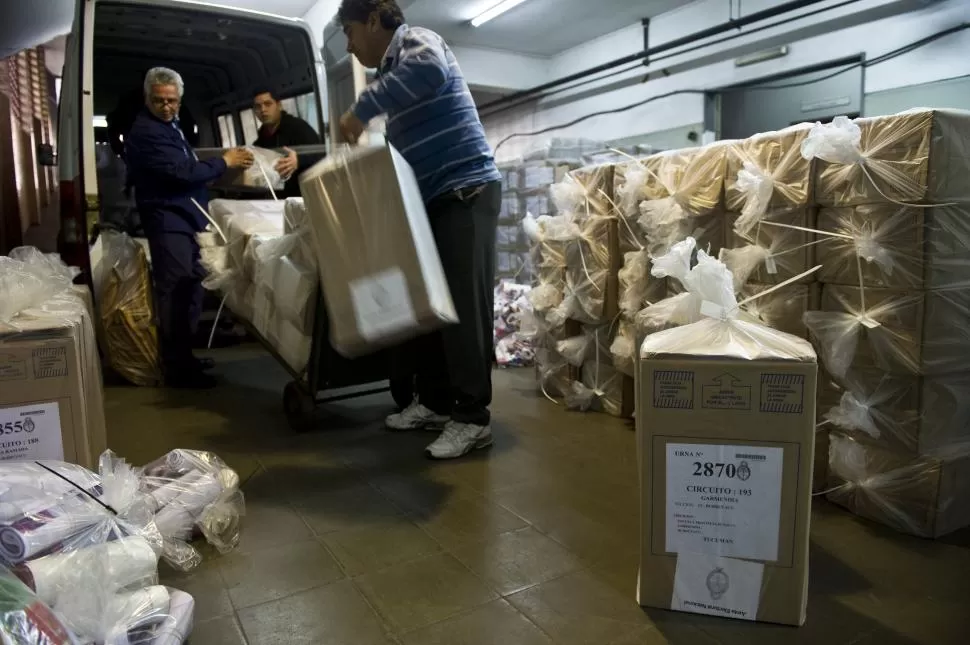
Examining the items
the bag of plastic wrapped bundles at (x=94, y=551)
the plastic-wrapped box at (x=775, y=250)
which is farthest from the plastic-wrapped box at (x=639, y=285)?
the bag of plastic wrapped bundles at (x=94, y=551)

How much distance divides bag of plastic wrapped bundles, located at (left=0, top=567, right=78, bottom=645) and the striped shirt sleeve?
1.46 m

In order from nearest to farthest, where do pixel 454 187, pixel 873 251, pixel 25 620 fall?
pixel 25 620
pixel 873 251
pixel 454 187

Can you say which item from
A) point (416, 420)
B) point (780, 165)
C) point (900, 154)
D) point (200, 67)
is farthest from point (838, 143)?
point (200, 67)

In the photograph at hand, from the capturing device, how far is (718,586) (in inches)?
49.8

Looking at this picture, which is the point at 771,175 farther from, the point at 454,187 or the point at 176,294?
the point at 176,294

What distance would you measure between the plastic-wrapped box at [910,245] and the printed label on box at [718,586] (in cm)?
81

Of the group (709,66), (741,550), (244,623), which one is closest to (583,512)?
(741,550)

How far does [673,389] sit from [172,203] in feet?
8.96

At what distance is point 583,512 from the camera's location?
5.88 feet

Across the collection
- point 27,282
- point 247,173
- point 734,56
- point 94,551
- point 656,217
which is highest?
point 734,56

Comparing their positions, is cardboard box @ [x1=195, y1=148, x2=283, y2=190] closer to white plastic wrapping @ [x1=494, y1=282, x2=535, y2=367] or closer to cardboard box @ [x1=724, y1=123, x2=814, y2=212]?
white plastic wrapping @ [x1=494, y1=282, x2=535, y2=367]

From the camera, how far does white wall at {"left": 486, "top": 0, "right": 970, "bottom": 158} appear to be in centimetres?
396

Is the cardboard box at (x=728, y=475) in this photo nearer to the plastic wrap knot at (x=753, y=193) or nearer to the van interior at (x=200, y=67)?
the plastic wrap knot at (x=753, y=193)

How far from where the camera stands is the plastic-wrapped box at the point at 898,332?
1.55 m
